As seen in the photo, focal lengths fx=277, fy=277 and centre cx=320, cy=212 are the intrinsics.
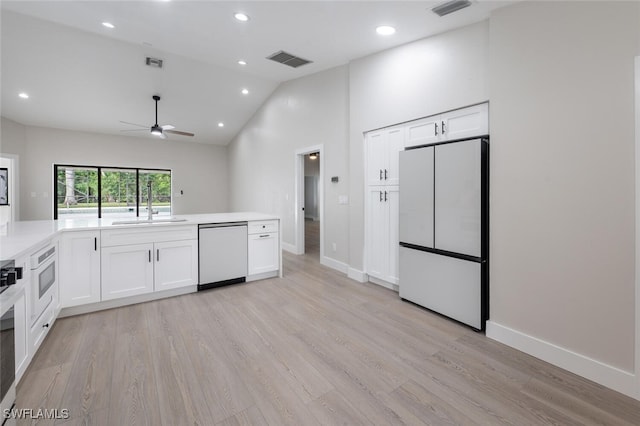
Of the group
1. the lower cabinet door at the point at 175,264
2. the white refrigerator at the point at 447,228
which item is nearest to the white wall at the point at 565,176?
the white refrigerator at the point at 447,228

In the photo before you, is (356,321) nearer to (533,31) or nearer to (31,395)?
(31,395)

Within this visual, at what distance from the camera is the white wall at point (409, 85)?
2.66 meters

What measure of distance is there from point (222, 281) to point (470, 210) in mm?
3031

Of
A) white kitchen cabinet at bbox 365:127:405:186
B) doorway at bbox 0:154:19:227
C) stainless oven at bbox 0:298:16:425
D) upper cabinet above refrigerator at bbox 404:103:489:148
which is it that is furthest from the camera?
doorway at bbox 0:154:19:227

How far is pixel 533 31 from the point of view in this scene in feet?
7.14

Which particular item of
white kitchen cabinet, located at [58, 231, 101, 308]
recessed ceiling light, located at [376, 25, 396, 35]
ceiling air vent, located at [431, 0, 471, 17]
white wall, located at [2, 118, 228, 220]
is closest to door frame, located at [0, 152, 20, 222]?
white wall, located at [2, 118, 228, 220]

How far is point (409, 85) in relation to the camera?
10.6 feet

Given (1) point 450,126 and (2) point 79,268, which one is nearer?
(2) point 79,268

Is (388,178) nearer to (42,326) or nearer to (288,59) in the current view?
(288,59)

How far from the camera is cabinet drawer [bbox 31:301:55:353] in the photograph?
1.99 m

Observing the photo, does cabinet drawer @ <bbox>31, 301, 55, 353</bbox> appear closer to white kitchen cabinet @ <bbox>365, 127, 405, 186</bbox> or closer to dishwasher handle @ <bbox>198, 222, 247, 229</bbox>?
dishwasher handle @ <bbox>198, 222, 247, 229</bbox>

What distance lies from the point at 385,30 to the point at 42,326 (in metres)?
4.20

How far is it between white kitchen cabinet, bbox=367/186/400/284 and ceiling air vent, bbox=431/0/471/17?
180cm

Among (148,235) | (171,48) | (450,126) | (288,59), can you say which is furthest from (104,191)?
(450,126)
